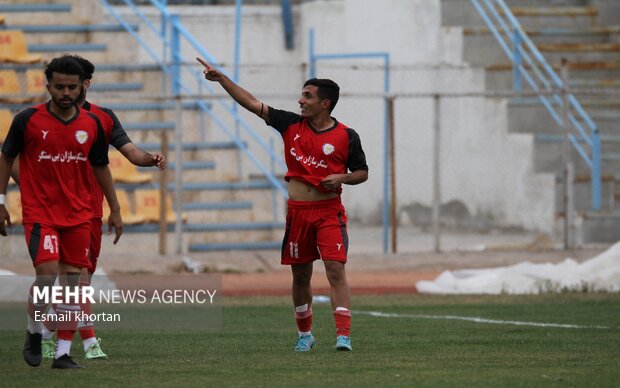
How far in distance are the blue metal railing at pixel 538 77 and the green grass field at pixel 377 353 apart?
7437 millimetres

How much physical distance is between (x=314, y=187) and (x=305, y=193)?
3.7 inches

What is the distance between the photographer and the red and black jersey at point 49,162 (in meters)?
9.22

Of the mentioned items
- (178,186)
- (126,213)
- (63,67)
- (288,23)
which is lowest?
(126,213)

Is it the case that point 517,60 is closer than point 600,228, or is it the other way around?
point 600,228

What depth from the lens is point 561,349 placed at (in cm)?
1052

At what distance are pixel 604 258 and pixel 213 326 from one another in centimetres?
667

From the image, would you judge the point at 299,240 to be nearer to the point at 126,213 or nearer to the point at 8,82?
the point at 126,213

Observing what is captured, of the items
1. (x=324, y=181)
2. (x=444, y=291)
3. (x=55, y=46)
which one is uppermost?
(x=55, y=46)

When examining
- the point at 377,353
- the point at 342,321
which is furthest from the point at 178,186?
the point at 377,353

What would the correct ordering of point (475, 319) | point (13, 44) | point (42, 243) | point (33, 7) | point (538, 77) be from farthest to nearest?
point (33, 7), point (538, 77), point (13, 44), point (475, 319), point (42, 243)

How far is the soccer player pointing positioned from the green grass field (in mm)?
528

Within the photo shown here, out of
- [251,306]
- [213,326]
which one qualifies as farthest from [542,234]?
[213,326]

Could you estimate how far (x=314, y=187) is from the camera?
416 inches

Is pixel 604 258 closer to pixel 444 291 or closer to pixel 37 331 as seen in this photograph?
pixel 444 291
